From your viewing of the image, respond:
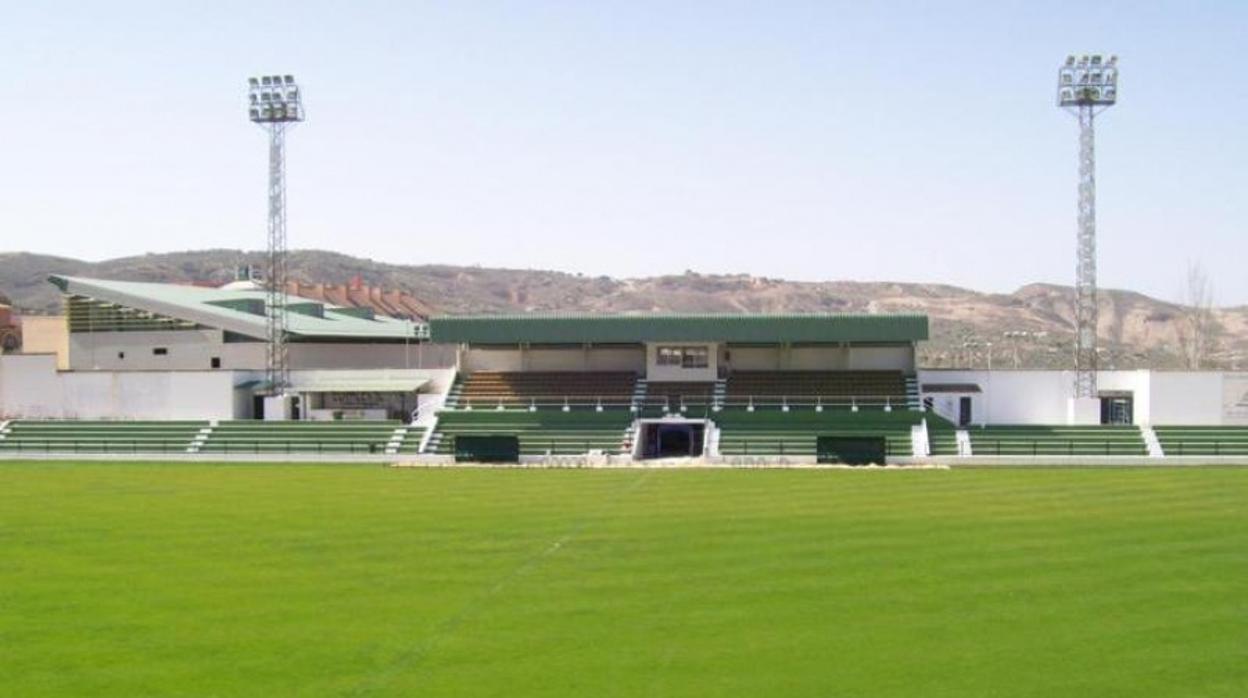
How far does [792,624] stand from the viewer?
1759cm

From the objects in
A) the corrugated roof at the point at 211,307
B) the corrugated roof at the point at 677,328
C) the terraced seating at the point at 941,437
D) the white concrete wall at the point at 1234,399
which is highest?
the corrugated roof at the point at 211,307

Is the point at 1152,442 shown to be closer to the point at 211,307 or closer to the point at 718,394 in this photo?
the point at 718,394

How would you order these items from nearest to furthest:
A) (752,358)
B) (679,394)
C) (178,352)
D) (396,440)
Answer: (396,440) < (679,394) < (752,358) < (178,352)

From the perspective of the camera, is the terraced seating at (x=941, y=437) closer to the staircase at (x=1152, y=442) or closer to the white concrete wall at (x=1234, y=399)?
the staircase at (x=1152, y=442)

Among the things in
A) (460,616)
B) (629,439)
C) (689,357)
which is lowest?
(460,616)

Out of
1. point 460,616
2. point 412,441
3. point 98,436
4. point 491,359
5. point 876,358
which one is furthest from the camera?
point 491,359

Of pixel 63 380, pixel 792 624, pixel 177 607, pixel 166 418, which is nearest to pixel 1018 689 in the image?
pixel 792 624

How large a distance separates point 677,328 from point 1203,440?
75.1ft

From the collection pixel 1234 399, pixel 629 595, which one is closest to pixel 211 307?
pixel 1234 399

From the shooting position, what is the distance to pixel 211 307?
67.6m

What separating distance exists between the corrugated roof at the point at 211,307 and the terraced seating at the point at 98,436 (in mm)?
7533

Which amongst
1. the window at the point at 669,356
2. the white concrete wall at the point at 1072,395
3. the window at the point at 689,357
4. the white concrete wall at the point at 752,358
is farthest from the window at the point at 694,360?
the white concrete wall at the point at 1072,395

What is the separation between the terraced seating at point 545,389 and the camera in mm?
58969

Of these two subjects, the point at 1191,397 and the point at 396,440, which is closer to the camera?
the point at 396,440
